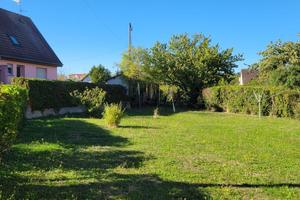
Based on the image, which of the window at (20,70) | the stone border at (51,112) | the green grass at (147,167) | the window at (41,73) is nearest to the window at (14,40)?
the window at (20,70)

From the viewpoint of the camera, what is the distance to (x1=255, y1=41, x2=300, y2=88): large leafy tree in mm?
26203

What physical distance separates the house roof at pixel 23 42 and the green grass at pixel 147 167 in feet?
54.9

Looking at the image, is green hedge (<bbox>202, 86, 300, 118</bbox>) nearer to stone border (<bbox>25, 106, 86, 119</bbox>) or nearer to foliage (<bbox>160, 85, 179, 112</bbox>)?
foliage (<bbox>160, 85, 179, 112</bbox>)

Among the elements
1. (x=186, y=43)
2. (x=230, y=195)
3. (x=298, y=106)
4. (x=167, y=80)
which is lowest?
(x=230, y=195)

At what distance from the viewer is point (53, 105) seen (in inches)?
848

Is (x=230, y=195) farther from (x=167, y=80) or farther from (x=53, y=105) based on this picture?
(x=167, y=80)

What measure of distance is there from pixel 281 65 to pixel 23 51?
1896 cm

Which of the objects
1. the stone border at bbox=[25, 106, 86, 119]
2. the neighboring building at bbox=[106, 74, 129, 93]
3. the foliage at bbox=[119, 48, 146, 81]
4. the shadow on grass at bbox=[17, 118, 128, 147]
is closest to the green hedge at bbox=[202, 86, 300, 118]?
the foliage at bbox=[119, 48, 146, 81]

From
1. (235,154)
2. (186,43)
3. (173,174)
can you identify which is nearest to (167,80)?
(186,43)

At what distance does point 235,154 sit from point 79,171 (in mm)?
4074

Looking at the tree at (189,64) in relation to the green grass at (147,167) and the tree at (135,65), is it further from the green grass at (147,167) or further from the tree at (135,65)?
the green grass at (147,167)

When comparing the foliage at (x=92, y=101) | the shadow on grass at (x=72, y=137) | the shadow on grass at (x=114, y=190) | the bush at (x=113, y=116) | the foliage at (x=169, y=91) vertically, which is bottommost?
the shadow on grass at (x=114, y=190)

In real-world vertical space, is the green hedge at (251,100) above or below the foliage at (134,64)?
below

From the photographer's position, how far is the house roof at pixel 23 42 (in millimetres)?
27281
